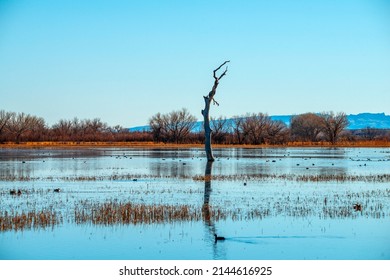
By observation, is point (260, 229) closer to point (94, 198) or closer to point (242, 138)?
point (94, 198)

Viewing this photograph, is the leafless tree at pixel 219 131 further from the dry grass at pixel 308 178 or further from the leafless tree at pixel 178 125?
the dry grass at pixel 308 178

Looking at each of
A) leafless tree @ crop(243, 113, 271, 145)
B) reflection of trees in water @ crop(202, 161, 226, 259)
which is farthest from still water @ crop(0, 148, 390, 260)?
leafless tree @ crop(243, 113, 271, 145)

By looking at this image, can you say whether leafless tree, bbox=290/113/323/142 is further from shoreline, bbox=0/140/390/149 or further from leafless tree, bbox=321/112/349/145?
shoreline, bbox=0/140/390/149

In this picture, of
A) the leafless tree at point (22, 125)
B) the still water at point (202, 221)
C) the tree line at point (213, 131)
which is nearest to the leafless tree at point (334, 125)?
the tree line at point (213, 131)

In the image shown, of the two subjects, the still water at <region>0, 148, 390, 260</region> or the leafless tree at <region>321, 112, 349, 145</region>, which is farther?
the leafless tree at <region>321, 112, 349, 145</region>

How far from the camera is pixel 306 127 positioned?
129 metres

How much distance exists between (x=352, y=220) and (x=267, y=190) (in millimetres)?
7807

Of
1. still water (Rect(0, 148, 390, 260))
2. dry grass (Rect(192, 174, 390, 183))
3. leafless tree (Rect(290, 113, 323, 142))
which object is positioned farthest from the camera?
leafless tree (Rect(290, 113, 323, 142))

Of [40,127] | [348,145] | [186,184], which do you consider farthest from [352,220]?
[40,127]

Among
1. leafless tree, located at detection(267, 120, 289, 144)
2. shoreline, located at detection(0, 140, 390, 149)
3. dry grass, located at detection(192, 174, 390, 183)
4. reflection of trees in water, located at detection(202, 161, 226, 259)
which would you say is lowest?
reflection of trees in water, located at detection(202, 161, 226, 259)

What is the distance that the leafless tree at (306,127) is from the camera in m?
127

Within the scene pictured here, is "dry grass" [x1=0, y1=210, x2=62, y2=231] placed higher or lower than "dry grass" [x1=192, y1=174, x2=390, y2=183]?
lower

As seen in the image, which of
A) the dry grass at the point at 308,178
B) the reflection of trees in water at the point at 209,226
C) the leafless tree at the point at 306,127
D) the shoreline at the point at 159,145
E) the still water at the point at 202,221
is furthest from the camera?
the leafless tree at the point at 306,127

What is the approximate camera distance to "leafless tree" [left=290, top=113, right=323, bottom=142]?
126781mm
